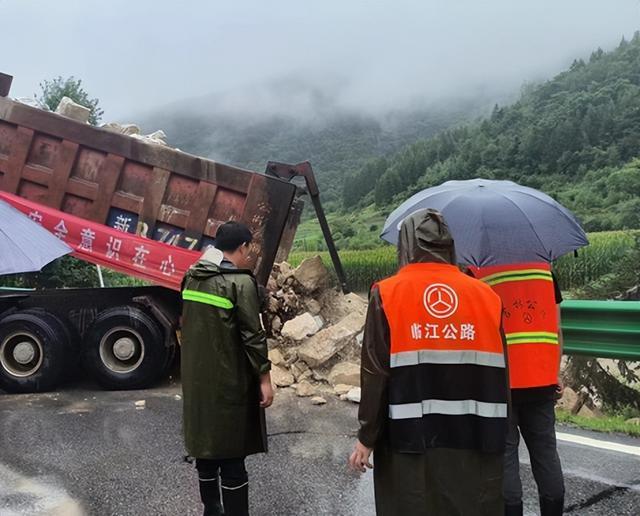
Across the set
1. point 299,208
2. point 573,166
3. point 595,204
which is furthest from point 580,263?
point 573,166

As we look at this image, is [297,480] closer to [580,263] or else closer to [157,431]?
[157,431]

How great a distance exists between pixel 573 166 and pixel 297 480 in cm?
4313

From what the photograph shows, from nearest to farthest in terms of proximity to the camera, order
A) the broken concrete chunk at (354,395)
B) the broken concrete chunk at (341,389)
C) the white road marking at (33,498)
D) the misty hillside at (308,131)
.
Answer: the white road marking at (33,498), the broken concrete chunk at (354,395), the broken concrete chunk at (341,389), the misty hillside at (308,131)

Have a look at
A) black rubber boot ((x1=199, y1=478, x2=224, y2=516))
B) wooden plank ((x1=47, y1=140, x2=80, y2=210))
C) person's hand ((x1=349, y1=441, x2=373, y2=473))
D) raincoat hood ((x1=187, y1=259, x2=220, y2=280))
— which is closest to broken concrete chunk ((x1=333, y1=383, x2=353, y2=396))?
black rubber boot ((x1=199, y1=478, x2=224, y2=516))

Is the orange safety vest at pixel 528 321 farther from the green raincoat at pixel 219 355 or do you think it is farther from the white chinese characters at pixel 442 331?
the green raincoat at pixel 219 355

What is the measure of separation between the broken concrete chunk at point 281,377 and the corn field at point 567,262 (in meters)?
1.48

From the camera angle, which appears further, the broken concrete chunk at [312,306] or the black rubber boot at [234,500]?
the broken concrete chunk at [312,306]

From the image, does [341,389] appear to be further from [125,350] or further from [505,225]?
[505,225]

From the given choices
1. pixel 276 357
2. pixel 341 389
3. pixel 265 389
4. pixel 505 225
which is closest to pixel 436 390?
pixel 505 225

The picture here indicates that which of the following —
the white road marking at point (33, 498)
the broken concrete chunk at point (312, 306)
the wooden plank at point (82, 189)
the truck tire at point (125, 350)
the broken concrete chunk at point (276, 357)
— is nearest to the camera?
the white road marking at point (33, 498)

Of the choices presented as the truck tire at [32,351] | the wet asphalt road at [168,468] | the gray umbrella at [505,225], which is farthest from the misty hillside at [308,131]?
the gray umbrella at [505,225]

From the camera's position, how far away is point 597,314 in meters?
4.48

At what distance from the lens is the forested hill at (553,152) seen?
31.9 meters

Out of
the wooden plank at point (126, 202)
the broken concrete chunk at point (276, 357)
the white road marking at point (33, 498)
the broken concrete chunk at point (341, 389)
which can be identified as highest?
the wooden plank at point (126, 202)
